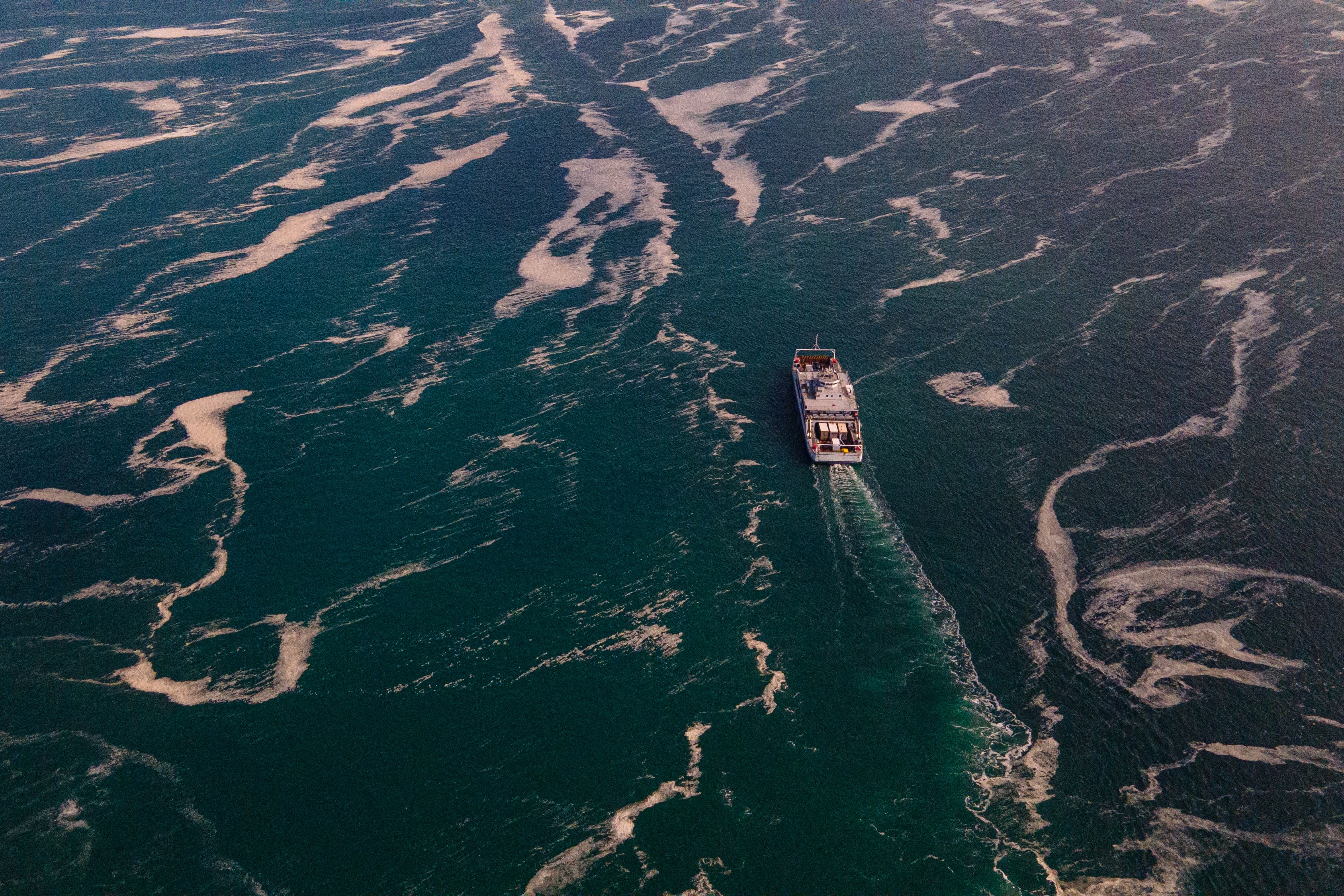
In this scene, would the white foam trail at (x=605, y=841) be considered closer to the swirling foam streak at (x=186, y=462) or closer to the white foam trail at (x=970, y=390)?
the swirling foam streak at (x=186, y=462)

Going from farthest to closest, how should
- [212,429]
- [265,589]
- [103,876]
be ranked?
[212,429] < [265,589] < [103,876]

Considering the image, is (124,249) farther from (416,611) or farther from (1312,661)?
(1312,661)

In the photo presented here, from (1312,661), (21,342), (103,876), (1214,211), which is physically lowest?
(1312,661)

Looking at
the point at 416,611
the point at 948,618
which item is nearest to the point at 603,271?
the point at 416,611

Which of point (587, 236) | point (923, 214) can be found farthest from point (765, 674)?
point (923, 214)

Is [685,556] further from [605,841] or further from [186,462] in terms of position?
[186,462]

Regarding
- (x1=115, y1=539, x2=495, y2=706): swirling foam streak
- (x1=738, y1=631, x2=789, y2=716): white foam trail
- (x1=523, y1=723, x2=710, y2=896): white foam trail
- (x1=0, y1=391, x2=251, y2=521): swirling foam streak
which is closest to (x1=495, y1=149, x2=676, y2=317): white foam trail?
(x1=0, y1=391, x2=251, y2=521): swirling foam streak
